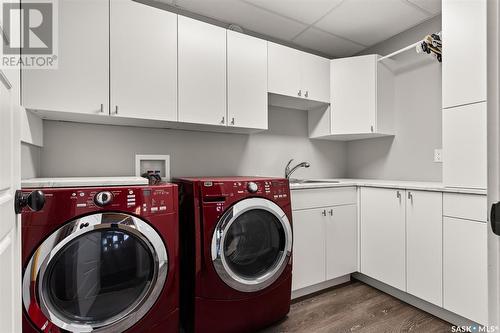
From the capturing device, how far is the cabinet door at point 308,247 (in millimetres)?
1978

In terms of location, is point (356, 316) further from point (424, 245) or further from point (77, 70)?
point (77, 70)

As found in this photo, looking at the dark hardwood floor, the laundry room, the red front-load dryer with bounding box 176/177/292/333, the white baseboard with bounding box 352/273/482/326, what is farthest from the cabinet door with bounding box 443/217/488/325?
the red front-load dryer with bounding box 176/177/292/333

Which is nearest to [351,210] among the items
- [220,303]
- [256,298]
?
[256,298]

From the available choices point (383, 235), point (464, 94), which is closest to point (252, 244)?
point (383, 235)

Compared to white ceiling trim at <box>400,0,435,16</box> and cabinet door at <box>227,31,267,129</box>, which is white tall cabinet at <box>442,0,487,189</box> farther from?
cabinet door at <box>227,31,267,129</box>

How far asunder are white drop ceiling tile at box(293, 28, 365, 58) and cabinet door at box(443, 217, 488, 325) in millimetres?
1984

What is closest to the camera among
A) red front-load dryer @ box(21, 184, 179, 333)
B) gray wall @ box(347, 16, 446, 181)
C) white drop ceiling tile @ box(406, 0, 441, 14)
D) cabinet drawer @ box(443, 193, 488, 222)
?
red front-load dryer @ box(21, 184, 179, 333)

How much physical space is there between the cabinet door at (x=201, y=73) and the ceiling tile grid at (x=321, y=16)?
1.47 feet

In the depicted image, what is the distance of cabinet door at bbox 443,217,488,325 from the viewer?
1.50 metres

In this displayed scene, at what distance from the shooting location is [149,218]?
4.23 feet

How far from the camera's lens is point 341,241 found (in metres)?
2.19

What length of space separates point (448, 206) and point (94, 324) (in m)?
2.13

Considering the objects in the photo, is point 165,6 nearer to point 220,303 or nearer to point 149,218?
point 149,218

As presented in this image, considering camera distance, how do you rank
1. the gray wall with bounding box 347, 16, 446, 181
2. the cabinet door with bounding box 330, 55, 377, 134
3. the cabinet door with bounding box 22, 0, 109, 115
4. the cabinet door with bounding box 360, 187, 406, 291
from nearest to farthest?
the cabinet door with bounding box 22, 0, 109, 115 → the cabinet door with bounding box 360, 187, 406, 291 → the gray wall with bounding box 347, 16, 446, 181 → the cabinet door with bounding box 330, 55, 377, 134
